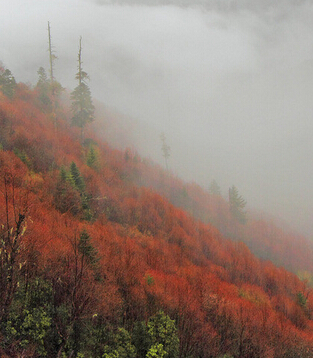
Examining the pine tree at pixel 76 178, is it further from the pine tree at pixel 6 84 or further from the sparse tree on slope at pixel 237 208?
the sparse tree on slope at pixel 237 208

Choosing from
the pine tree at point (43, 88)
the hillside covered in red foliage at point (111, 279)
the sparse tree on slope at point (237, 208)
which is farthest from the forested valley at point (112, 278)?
the sparse tree on slope at point (237, 208)

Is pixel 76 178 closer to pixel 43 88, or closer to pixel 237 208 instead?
pixel 43 88

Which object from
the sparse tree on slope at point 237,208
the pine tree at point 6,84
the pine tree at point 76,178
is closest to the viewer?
the pine tree at point 76,178

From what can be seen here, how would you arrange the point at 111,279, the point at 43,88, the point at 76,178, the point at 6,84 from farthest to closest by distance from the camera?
the point at 43,88, the point at 6,84, the point at 76,178, the point at 111,279

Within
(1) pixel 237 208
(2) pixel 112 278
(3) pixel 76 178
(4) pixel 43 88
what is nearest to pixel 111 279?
(2) pixel 112 278

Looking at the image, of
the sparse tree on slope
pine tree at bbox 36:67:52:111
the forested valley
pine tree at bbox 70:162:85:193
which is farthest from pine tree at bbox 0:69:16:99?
the sparse tree on slope

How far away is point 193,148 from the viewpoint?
90000mm

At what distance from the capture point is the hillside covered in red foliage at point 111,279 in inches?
169

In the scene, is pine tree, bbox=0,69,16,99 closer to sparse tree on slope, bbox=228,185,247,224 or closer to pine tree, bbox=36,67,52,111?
pine tree, bbox=36,67,52,111

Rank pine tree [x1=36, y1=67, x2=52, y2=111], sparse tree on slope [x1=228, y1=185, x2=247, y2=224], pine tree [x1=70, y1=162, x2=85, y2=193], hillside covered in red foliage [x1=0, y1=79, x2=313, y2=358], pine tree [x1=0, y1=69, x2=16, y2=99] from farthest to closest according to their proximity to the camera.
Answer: sparse tree on slope [x1=228, y1=185, x2=247, y2=224] → pine tree [x1=36, y1=67, x2=52, y2=111] → pine tree [x1=0, y1=69, x2=16, y2=99] → pine tree [x1=70, y1=162, x2=85, y2=193] → hillside covered in red foliage [x1=0, y1=79, x2=313, y2=358]

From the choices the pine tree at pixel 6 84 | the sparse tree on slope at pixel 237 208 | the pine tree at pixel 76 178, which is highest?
the pine tree at pixel 6 84

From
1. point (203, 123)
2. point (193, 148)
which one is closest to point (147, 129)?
point (193, 148)

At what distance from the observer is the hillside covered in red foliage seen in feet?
14.1

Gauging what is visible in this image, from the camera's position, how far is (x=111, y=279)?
675 centimetres
